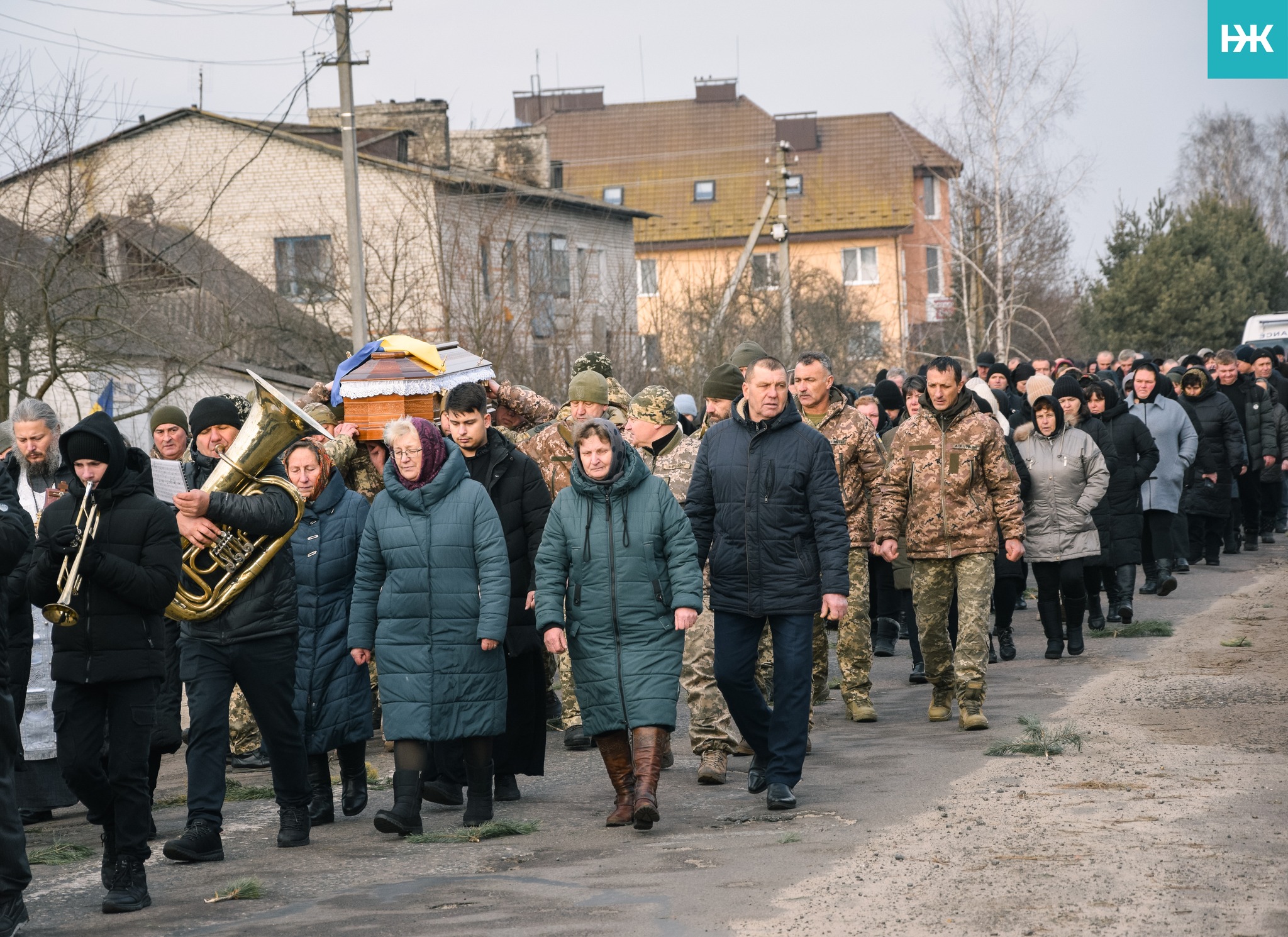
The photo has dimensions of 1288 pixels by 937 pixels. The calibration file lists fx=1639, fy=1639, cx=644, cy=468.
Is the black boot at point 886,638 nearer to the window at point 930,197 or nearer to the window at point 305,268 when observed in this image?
the window at point 305,268

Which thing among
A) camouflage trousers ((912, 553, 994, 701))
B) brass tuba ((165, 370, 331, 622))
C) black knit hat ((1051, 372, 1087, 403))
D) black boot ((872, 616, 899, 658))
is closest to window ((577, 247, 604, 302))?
black knit hat ((1051, 372, 1087, 403))

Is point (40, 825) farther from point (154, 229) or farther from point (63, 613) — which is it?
point (154, 229)

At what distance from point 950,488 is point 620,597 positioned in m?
2.98

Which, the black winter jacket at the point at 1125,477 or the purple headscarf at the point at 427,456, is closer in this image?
the purple headscarf at the point at 427,456

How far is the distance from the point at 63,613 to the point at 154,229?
17.2 metres

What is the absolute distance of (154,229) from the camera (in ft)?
73.6

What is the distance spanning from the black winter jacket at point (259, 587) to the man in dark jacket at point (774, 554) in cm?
204

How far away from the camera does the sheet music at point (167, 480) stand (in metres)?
7.03

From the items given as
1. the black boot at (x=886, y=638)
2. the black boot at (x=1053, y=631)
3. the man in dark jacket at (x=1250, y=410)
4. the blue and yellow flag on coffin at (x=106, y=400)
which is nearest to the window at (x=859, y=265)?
the man in dark jacket at (x=1250, y=410)

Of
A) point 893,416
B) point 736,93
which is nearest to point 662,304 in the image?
point 893,416

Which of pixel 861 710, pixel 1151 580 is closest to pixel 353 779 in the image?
pixel 861 710

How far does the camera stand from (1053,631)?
12.1m

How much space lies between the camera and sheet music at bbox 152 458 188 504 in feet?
A: 23.1

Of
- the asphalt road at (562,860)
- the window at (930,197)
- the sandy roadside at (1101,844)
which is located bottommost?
the asphalt road at (562,860)
